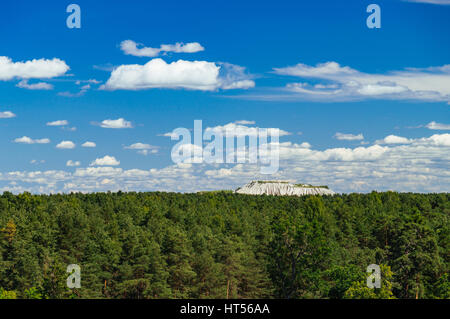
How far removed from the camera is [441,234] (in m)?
77.8
